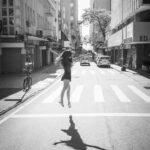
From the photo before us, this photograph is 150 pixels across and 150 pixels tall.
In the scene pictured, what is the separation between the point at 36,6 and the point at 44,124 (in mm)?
30406

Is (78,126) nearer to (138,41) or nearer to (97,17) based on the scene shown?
(138,41)

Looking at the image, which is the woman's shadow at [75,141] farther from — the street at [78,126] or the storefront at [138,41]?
the storefront at [138,41]

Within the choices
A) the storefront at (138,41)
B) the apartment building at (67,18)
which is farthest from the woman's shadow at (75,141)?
the apartment building at (67,18)

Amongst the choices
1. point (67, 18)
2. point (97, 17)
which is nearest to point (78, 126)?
point (97, 17)

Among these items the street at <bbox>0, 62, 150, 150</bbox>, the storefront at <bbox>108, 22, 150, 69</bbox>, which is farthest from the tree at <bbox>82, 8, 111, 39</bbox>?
the street at <bbox>0, 62, 150, 150</bbox>

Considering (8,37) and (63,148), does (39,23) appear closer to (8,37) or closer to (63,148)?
(8,37)

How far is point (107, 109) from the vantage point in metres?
9.82

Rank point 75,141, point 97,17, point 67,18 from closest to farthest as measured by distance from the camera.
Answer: point 75,141
point 97,17
point 67,18

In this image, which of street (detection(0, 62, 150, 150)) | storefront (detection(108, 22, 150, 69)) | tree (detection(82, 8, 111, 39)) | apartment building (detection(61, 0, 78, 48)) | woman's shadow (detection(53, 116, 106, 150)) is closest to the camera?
woman's shadow (detection(53, 116, 106, 150))

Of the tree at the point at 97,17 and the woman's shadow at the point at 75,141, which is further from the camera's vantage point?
the tree at the point at 97,17

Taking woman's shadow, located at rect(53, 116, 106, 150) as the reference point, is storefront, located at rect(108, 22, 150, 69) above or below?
above

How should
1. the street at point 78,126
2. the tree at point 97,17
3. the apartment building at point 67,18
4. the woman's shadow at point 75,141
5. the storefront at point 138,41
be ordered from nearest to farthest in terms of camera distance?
the woman's shadow at point 75,141, the street at point 78,126, the storefront at point 138,41, the tree at point 97,17, the apartment building at point 67,18

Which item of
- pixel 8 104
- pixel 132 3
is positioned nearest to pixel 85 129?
pixel 8 104

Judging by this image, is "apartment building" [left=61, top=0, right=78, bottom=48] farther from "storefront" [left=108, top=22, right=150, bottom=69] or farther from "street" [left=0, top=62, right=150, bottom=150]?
"street" [left=0, top=62, right=150, bottom=150]
